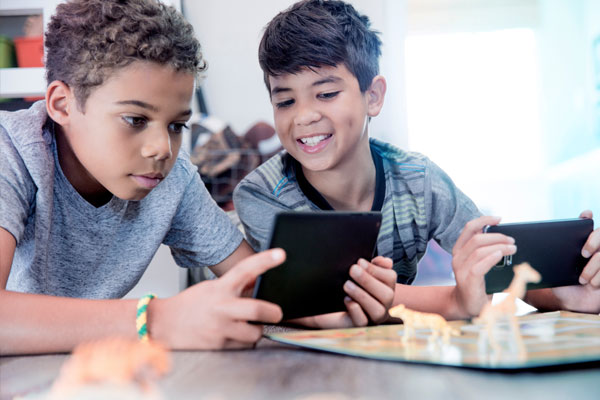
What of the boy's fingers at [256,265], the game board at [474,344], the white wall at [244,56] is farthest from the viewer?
the white wall at [244,56]

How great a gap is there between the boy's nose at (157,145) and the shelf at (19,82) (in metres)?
1.02

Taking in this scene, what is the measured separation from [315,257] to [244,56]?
252 centimetres

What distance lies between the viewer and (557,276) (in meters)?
0.83

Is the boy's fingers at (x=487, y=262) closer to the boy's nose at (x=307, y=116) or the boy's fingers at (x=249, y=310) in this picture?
the boy's fingers at (x=249, y=310)

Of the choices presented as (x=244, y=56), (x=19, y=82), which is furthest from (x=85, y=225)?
(x=244, y=56)

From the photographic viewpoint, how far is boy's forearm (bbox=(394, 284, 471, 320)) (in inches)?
33.0

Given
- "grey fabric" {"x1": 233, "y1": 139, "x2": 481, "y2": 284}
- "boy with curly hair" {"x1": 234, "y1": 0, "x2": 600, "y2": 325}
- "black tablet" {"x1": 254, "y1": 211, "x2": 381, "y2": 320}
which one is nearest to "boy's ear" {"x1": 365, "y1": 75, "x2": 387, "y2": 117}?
"boy with curly hair" {"x1": 234, "y1": 0, "x2": 600, "y2": 325}

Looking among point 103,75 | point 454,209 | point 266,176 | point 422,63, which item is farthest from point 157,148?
point 422,63

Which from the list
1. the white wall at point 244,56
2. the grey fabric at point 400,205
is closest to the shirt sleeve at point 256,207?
the grey fabric at point 400,205

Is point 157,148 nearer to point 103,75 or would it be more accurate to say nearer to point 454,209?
point 103,75

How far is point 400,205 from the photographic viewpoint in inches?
47.5

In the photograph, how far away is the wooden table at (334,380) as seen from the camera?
36cm

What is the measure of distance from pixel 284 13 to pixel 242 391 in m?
1.05

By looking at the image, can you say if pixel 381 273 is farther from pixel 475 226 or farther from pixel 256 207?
pixel 256 207
